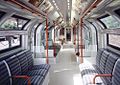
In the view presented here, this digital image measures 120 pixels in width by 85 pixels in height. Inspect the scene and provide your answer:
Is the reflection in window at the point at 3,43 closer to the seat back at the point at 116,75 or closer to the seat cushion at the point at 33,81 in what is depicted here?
the seat cushion at the point at 33,81

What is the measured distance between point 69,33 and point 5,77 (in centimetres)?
2470

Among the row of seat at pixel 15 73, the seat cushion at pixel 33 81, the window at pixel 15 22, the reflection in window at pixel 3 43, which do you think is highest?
the window at pixel 15 22

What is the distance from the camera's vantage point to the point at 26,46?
7051mm

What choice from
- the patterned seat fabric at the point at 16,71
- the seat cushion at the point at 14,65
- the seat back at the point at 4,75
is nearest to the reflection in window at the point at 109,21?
the patterned seat fabric at the point at 16,71

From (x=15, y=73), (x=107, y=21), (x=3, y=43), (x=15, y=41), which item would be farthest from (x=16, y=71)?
(x=107, y=21)

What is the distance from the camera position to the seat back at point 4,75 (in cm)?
361

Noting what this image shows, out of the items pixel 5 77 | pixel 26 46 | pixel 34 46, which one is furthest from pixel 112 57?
pixel 34 46

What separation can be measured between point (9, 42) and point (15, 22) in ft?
3.13

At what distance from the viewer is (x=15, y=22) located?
20.2ft

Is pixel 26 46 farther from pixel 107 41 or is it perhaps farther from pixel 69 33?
pixel 69 33

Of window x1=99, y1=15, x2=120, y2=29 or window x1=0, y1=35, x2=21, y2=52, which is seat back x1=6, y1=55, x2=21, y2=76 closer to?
window x1=0, y1=35, x2=21, y2=52

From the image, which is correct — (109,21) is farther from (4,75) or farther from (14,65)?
(4,75)

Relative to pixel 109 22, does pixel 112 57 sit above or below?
below

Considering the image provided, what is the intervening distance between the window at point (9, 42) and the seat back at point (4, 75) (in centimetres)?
103
